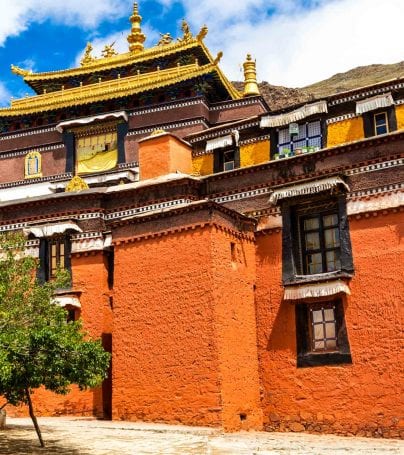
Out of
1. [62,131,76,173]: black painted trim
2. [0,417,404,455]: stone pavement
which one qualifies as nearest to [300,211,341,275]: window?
[0,417,404,455]: stone pavement

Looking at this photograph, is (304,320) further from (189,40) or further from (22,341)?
(189,40)

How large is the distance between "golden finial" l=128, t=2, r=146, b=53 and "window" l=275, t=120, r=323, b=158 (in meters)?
14.3

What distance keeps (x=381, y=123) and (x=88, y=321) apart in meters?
8.11

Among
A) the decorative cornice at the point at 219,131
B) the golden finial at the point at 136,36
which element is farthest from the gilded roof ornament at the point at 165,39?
the decorative cornice at the point at 219,131

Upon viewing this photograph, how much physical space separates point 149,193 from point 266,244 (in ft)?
10.4

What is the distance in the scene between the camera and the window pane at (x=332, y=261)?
14070 millimetres

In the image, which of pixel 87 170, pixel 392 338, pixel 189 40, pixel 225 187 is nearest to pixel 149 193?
pixel 225 187

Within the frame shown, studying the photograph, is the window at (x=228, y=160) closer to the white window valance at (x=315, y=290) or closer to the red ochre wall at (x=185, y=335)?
the red ochre wall at (x=185, y=335)

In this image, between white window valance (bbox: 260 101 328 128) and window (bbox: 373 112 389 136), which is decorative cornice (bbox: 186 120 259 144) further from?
window (bbox: 373 112 389 136)

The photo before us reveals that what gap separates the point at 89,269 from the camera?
1561 cm

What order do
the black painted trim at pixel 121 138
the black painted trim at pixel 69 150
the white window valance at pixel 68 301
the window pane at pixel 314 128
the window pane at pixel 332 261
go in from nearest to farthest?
the window pane at pixel 332 261
the white window valance at pixel 68 301
the window pane at pixel 314 128
the black painted trim at pixel 121 138
the black painted trim at pixel 69 150

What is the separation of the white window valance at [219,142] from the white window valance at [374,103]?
3.32 meters

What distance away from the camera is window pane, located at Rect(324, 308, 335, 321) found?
1363 centimetres

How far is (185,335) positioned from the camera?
42.9 ft
